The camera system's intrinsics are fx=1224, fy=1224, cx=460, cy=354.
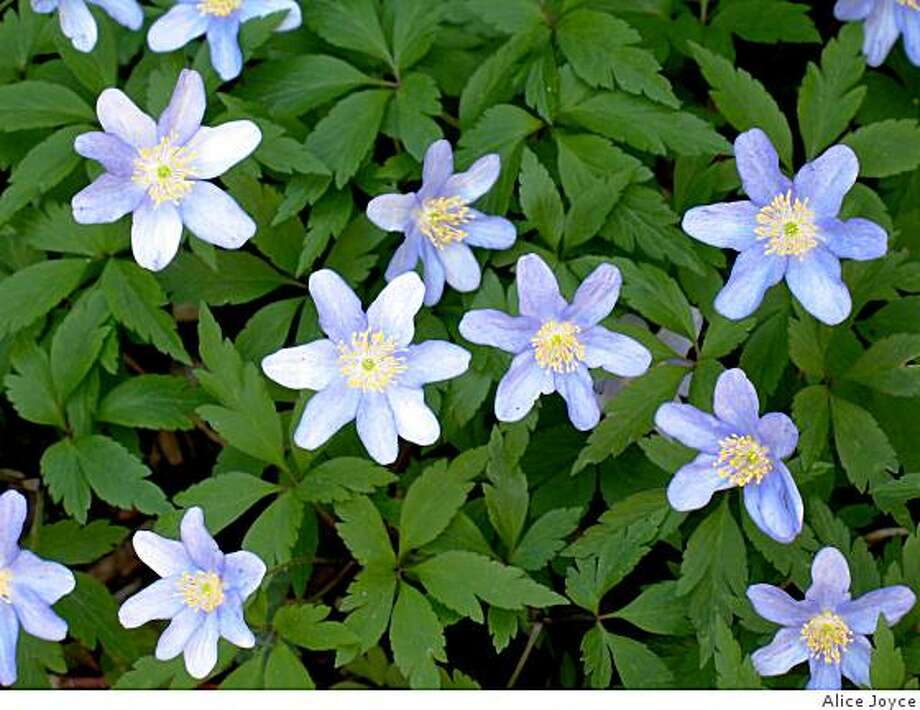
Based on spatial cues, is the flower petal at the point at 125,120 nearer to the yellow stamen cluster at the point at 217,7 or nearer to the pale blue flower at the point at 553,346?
the yellow stamen cluster at the point at 217,7

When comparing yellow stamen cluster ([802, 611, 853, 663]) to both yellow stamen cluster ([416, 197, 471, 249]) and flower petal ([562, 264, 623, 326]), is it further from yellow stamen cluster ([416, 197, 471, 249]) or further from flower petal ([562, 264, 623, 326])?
yellow stamen cluster ([416, 197, 471, 249])

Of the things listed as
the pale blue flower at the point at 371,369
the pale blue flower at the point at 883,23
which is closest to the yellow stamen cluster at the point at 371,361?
the pale blue flower at the point at 371,369

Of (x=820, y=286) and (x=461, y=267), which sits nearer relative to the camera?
(x=820, y=286)

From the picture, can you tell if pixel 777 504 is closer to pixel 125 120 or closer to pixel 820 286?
pixel 820 286

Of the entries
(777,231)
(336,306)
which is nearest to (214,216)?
(336,306)

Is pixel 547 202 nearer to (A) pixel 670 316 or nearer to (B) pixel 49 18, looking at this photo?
(A) pixel 670 316

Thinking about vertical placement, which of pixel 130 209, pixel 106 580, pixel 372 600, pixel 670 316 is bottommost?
pixel 106 580

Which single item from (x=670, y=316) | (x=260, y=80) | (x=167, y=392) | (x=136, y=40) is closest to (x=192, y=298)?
(x=167, y=392)
